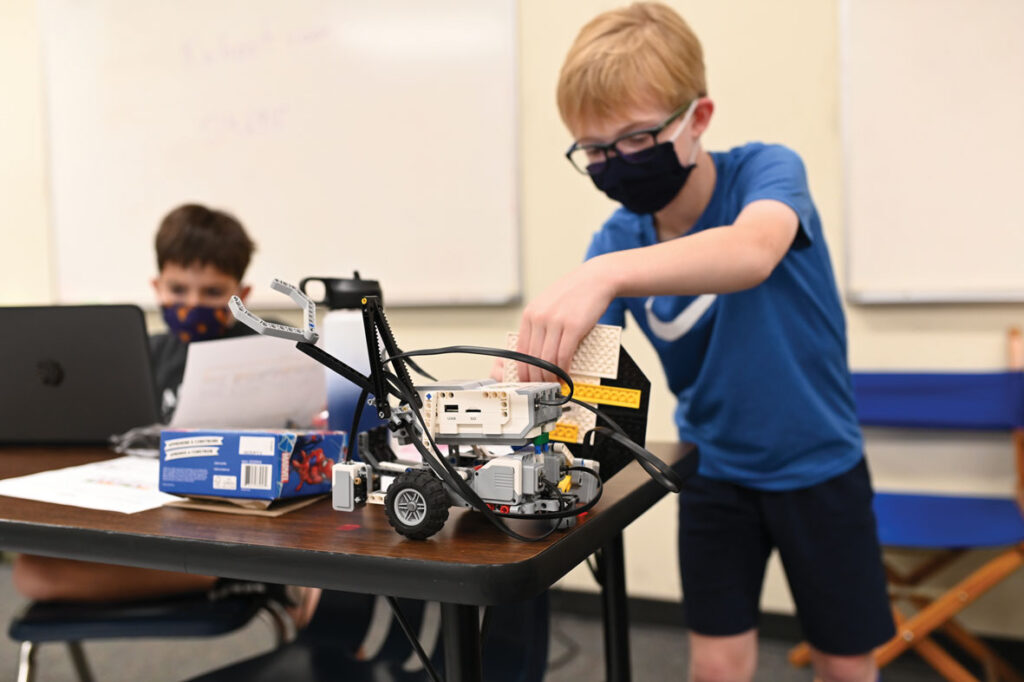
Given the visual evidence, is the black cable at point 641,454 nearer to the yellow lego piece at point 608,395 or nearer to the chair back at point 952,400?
the yellow lego piece at point 608,395

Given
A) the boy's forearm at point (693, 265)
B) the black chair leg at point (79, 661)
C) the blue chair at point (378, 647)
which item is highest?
the boy's forearm at point (693, 265)

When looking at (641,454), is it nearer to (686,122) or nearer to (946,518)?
(686,122)

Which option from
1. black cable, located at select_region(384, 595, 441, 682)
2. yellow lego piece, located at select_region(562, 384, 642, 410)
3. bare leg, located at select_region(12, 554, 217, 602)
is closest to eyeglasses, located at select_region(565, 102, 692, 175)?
yellow lego piece, located at select_region(562, 384, 642, 410)

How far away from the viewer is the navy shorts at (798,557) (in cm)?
117

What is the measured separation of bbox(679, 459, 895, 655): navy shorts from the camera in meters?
1.17

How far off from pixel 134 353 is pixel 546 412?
2.27ft

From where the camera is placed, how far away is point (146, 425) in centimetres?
110

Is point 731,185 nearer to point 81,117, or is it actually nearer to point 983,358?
point 983,358

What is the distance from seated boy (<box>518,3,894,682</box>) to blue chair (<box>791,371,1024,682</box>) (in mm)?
505

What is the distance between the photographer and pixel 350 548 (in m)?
0.58

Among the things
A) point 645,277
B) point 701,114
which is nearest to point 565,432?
point 645,277

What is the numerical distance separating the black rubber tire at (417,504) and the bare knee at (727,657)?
2.65 feet

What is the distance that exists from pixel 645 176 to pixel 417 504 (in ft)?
2.04

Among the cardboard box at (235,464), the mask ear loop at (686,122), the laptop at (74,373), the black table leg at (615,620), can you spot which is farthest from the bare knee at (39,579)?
the mask ear loop at (686,122)
